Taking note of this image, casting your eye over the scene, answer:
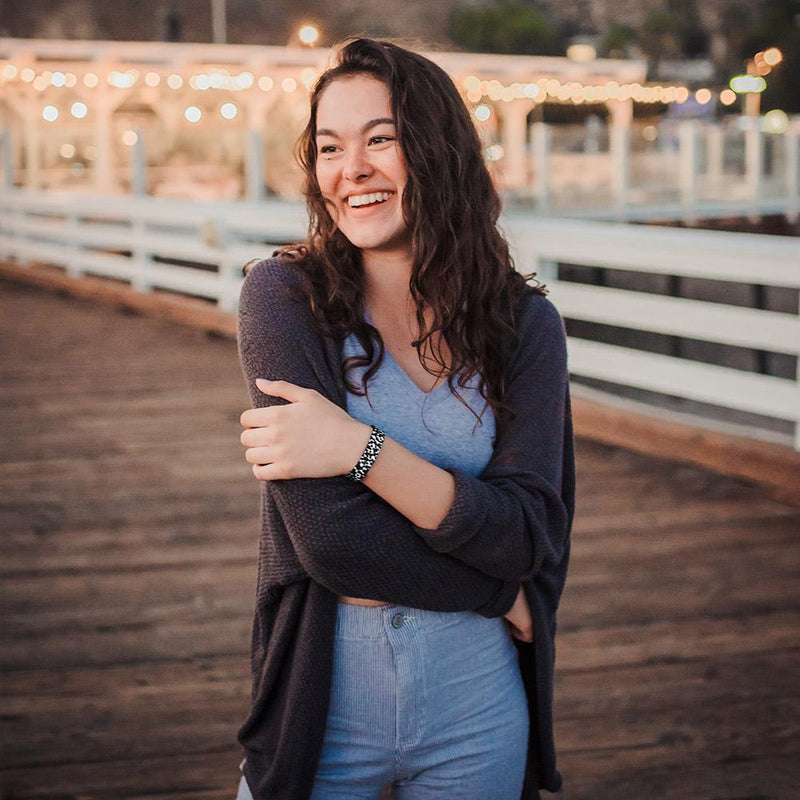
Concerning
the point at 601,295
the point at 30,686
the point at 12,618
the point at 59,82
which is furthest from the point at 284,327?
the point at 59,82

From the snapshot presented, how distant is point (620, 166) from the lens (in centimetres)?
1420

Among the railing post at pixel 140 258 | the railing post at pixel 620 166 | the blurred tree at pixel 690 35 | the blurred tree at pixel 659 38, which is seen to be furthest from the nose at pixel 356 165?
the blurred tree at pixel 690 35

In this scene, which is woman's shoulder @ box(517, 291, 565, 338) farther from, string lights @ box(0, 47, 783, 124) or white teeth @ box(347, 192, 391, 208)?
string lights @ box(0, 47, 783, 124)

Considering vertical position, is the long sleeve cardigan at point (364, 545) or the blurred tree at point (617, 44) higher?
the blurred tree at point (617, 44)

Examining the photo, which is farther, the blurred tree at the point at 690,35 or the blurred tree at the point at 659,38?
the blurred tree at the point at 690,35

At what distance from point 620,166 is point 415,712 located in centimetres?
1341

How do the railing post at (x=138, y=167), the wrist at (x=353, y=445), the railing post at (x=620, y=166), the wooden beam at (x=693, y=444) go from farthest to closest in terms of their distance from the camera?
1. the railing post at (x=620, y=166)
2. the railing post at (x=138, y=167)
3. the wooden beam at (x=693, y=444)
4. the wrist at (x=353, y=445)

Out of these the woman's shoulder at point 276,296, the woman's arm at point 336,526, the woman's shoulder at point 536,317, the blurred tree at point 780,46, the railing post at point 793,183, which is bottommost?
the woman's arm at point 336,526

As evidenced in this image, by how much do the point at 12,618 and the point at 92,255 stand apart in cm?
886

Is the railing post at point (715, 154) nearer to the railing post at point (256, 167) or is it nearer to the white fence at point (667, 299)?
the railing post at point (256, 167)

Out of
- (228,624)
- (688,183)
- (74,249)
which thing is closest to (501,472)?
(228,624)

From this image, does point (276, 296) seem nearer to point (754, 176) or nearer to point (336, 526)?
point (336, 526)

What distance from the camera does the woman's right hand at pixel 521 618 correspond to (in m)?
1.50

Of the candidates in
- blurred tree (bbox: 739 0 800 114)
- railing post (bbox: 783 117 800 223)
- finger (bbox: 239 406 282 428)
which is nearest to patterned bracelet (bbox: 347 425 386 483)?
finger (bbox: 239 406 282 428)
